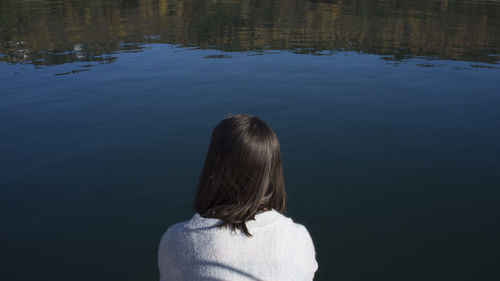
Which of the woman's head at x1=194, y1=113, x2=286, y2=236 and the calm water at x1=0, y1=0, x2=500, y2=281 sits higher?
the woman's head at x1=194, y1=113, x2=286, y2=236

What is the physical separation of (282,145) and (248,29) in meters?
15.8

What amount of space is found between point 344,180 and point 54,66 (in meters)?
11.1

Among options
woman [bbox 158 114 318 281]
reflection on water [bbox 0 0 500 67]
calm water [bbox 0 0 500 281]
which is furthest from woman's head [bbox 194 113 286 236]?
reflection on water [bbox 0 0 500 67]

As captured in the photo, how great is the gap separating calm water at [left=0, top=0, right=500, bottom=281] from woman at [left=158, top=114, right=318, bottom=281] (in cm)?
280

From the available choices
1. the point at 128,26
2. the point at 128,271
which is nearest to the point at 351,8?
the point at 128,26

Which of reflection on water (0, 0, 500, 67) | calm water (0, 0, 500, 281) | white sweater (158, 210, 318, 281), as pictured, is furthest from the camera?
reflection on water (0, 0, 500, 67)

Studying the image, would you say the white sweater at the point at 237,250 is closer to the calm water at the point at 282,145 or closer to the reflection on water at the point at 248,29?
the calm water at the point at 282,145

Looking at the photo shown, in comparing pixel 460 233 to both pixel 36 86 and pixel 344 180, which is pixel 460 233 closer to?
pixel 344 180

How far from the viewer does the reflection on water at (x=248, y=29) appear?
16.3 meters

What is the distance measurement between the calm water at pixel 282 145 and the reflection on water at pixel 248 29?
11.2 inches

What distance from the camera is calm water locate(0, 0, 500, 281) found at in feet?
15.9

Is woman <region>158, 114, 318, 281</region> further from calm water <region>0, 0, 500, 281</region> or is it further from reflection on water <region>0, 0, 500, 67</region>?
reflection on water <region>0, 0, 500, 67</region>

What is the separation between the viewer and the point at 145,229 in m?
5.18

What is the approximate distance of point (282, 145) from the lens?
740 cm
